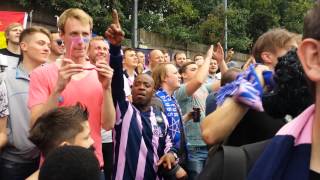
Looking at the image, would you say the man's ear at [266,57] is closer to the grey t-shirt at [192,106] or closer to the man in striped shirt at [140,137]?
the man in striped shirt at [140,137]

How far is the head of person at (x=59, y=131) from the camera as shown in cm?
257

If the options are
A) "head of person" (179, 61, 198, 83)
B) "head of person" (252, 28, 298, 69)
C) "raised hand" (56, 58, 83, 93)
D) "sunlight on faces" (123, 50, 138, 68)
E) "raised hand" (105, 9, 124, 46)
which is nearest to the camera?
"head of person" (252, 28, 298, 69)

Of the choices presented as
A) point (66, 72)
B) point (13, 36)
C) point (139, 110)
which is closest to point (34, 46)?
point (66, 72)

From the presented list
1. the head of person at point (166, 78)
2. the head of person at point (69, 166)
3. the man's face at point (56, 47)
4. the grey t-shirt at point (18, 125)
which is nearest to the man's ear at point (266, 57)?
the head of person at point (69, 166)

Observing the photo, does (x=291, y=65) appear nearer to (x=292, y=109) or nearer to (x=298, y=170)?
(x=292, y=109)

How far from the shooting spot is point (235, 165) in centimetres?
167

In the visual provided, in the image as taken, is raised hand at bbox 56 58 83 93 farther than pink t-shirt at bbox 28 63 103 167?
No

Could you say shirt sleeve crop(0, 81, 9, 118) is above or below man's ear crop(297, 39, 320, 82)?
below

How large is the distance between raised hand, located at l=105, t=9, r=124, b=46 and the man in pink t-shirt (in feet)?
0.50

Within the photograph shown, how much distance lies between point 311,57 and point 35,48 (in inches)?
105

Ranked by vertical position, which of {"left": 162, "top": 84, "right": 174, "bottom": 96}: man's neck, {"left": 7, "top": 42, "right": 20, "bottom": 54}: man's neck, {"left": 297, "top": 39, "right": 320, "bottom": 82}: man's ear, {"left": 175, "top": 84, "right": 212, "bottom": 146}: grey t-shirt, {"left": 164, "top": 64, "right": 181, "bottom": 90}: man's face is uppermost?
{"left": 297, "top": 39, "right": 320, "bottom": 82}: man's ear

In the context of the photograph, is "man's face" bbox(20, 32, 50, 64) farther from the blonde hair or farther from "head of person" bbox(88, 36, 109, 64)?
the blonde hair

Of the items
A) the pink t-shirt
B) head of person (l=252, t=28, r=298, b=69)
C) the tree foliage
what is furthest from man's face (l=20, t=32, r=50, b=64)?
the tree foliage

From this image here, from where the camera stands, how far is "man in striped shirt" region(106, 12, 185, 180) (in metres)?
3.81
